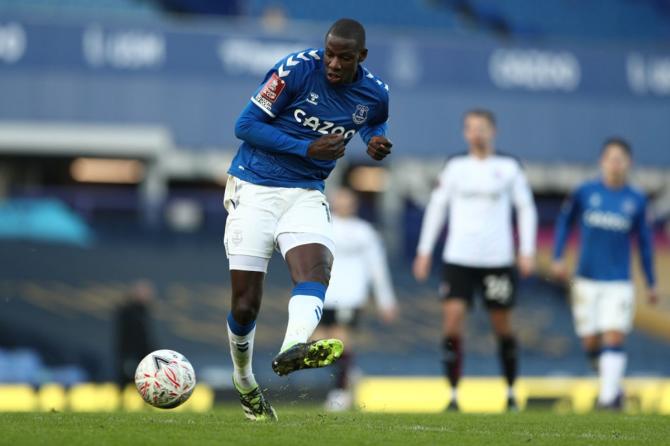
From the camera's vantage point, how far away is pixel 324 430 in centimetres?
694

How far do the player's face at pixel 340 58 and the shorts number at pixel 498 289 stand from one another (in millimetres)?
4062

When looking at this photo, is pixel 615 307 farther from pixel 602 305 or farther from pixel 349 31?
pixel 349 31

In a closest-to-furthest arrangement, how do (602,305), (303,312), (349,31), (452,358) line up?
(303,312), (349,31), (452,358), (602,305)

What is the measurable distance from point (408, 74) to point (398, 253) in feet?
10.8

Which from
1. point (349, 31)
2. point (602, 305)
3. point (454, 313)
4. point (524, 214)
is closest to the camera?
point (349, 31)

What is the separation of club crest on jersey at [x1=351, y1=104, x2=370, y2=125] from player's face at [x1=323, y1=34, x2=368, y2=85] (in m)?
0.25

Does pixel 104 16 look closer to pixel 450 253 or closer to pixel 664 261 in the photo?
pixel 664 261

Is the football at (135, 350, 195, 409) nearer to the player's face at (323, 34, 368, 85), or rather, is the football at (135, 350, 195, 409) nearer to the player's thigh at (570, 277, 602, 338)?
the player's face at (323, 34, 368, 85)

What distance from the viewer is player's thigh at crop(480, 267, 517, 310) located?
10836 mm

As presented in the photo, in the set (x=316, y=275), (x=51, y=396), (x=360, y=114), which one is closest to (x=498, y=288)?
(x=360, y=114)

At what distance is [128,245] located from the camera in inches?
899

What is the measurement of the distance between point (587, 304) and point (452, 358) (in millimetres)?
1562

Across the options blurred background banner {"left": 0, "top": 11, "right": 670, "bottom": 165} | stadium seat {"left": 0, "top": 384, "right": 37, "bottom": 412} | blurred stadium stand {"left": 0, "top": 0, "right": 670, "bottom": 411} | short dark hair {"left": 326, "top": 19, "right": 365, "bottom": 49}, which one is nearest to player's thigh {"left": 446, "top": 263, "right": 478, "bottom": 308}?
short dark hair {"left": 326, "top": 19, "right": 365, "bottom": 49}

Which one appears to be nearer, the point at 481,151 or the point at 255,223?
the point at 255,223
